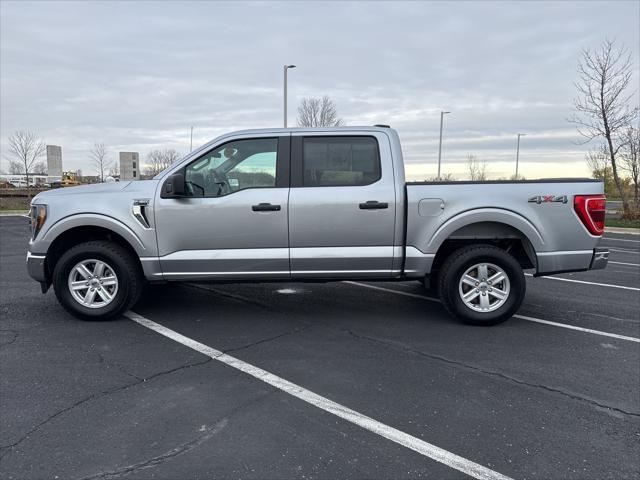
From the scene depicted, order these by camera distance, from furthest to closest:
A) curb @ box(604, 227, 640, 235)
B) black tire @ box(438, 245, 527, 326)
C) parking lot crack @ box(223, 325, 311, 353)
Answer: curb @ box(604, 227, 640, 235) < black tire @ box(438, 245, 527, 326) < parking lot crack @ box(223, 325, 311, 353)

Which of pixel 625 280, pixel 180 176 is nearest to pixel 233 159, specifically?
pixel 180 176

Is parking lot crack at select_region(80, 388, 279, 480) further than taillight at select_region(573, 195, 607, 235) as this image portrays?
No

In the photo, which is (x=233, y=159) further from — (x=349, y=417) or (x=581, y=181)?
(x=581, y=181)

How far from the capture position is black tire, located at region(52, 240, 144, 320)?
5.08 metres

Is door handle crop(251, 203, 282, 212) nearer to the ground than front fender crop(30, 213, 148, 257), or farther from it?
farther from it

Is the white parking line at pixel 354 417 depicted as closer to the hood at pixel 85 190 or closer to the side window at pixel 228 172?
the side window at pixel 228 172

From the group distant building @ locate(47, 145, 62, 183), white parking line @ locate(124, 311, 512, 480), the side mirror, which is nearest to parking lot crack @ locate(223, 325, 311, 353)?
white parking line @ locate(124, 311, 512, 480)

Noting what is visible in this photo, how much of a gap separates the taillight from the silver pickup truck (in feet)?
0.04

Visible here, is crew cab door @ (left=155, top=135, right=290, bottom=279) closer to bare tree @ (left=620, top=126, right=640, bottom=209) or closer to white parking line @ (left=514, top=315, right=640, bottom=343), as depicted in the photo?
white parking line @ (left=514, top=315, right=640, bottom=343)

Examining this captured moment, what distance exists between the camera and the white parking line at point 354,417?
265 cm

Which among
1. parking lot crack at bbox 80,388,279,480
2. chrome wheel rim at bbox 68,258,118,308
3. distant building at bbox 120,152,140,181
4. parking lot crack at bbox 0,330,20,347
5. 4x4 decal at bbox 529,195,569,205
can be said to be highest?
distant building at bbox 120,152,140,181

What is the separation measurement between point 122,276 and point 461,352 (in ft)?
11.5

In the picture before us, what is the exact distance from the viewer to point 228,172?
5113 millimetres

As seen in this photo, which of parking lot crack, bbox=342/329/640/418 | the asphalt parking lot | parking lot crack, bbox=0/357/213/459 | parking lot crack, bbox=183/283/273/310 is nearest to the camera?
the asphalt parking lot
